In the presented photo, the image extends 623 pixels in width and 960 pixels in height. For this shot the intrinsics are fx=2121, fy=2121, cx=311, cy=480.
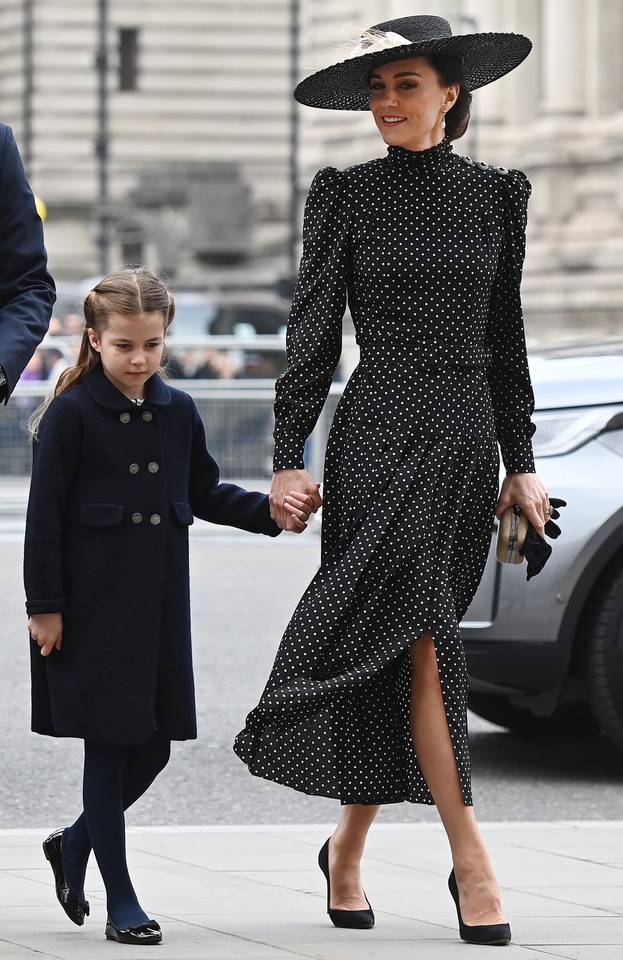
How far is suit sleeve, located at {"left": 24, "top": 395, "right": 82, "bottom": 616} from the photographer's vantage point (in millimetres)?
4141

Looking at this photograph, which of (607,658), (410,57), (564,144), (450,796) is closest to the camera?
(450,796)

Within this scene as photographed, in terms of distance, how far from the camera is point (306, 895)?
481 centimetres

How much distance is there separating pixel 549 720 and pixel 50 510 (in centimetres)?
371

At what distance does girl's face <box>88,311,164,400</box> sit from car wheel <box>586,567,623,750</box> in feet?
8.47

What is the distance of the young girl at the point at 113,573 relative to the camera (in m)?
4.18

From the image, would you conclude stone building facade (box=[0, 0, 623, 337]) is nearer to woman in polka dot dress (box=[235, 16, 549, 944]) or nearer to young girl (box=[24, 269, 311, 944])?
woman in polka dot dress (box=[235, 16, 549, 944])

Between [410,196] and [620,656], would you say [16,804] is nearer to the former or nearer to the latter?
[620,656]

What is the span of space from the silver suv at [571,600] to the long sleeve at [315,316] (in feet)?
7.34

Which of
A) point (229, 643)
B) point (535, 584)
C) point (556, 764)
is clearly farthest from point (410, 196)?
point (229, 643)

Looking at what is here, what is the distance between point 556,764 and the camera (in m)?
7.06

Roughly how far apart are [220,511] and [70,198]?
156ft

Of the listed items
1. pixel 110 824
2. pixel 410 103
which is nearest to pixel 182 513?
pixel 110 824

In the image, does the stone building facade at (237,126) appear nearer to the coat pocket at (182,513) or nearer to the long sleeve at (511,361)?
the long sleeve at (511,361)

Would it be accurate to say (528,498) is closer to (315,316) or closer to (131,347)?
(315,316)
